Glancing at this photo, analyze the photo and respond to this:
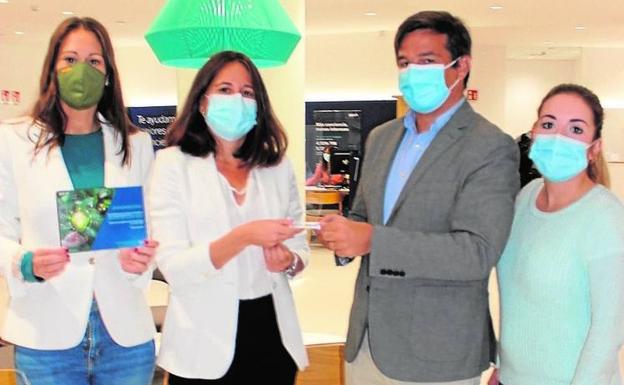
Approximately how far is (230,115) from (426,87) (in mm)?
635

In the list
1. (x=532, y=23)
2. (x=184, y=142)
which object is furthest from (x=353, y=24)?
(x=184, y=142)

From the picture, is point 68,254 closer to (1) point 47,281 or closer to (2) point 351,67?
(1) point 47,281

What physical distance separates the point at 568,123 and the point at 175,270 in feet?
4.21

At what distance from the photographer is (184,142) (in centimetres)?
227

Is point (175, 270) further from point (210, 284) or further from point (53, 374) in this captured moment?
point (53, 374)

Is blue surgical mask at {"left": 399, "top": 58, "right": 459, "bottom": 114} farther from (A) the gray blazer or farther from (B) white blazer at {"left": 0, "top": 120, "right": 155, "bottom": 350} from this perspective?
(B) white blazer at {"left": 0, "top": 120, "right": 155, "bottom": 350}

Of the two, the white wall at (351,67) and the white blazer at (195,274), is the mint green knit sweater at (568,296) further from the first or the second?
the white wall at (351,67)

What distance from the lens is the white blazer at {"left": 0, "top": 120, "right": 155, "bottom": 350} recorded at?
2115 mm

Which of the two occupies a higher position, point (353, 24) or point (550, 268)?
point (353, 24)

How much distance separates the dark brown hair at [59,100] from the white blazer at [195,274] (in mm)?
223

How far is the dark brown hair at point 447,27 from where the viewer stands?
2.24 metres

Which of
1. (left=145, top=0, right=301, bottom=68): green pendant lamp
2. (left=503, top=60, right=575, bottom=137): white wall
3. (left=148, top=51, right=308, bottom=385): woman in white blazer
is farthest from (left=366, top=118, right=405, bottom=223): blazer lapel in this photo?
(left=503, top=60, right=575, bottom=137): white wall

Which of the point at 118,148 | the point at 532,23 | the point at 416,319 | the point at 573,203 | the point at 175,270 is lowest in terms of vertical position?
the point at 416,319

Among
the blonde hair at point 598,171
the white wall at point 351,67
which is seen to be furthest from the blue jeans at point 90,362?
the white wall at point 351,67
